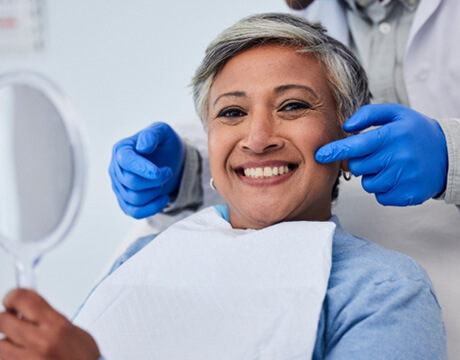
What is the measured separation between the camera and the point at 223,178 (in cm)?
122

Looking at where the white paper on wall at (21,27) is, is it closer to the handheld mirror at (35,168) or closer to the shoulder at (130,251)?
the shoulder at (130,251)

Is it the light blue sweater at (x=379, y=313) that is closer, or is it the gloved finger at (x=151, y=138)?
the light blue sweater at (x=379, y=313)

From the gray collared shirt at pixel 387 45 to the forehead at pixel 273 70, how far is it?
582 mm

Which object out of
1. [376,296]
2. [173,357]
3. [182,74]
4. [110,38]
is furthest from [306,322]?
[110,38]

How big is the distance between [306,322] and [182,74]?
1.96m

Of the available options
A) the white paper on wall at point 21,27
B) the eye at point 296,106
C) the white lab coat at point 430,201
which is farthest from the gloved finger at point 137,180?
the white paper on wall at point 21,27

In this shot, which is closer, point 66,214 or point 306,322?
point 66,214

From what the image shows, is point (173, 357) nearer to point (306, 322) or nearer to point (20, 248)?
point (306, 322)

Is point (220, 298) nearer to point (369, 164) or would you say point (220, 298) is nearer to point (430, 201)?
point (369, 164)

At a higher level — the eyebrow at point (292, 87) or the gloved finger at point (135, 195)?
the eyebrow at point (292, 87)

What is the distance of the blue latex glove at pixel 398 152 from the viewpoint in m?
1.19

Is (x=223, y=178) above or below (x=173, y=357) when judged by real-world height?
above

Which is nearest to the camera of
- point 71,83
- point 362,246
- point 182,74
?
point 362,246

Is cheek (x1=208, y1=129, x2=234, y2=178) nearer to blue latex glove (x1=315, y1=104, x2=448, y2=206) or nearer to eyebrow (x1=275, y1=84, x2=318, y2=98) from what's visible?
eyebrow (x1=275, y1=84, x2=318, y2=98)
